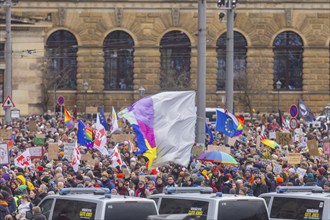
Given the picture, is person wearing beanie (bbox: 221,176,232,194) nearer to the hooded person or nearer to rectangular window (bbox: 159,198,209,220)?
the hooded person

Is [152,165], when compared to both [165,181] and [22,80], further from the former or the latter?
[22,80]

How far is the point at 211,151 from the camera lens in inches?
1458

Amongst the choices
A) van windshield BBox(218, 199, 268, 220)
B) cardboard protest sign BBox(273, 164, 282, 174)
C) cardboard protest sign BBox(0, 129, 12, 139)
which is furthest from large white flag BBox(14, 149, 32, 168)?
van windshield BBox(218, 199, 268, 220)

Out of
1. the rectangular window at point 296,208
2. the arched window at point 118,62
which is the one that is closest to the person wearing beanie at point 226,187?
the rectangular window at point 296,208

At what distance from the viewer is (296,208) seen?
1035 inches

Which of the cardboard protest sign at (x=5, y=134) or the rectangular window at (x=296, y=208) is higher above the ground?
the cardboard protest sign at (x=5, y=134)

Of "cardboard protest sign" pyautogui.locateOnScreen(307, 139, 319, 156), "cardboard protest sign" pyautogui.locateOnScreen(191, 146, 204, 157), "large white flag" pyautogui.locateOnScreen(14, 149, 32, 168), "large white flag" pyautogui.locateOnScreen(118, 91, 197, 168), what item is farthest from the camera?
"cardboard protest sign" pyautogui.locateOnScreen(307, 139, 319, 156)

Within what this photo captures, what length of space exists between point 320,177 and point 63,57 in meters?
45.1

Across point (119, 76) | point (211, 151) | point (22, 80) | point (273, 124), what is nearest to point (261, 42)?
point (119, 76)

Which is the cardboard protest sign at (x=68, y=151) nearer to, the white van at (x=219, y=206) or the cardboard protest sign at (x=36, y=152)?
the cardboard protest sign at (x=36, y=152)

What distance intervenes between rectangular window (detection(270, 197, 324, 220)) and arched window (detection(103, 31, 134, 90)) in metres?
52.9

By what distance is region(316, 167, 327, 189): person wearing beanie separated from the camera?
3353 centimetres

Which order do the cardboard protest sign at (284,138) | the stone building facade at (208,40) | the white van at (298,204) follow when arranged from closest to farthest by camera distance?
the white van at (298,204)
the cardboard protest sign at (284,138)
the stone building facade at (208,40)

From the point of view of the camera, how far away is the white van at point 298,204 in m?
25.8
